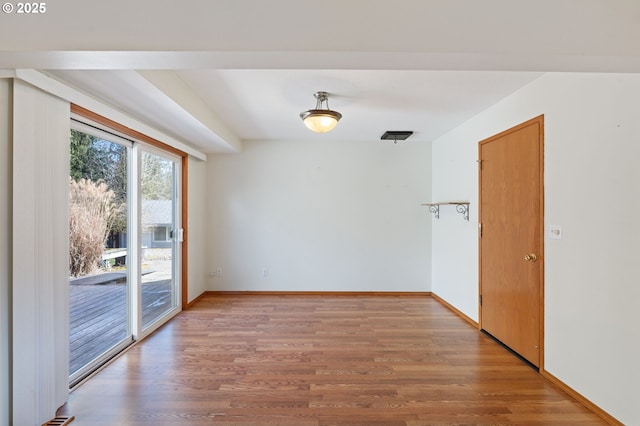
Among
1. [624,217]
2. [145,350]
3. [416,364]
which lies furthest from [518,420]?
[145,350]

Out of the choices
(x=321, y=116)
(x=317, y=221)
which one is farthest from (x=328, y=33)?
(x=317, y=221)

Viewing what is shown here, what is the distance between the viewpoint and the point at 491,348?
283 cm

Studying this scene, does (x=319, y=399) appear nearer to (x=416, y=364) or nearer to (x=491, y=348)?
(x=416, y=364)

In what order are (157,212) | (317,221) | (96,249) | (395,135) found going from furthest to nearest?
(317,221), (395,135), (157,212), (96,249)

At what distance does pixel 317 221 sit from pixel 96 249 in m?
2.86

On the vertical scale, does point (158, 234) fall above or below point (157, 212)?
below

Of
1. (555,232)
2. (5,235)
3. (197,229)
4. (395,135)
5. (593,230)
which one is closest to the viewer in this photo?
(5,235)

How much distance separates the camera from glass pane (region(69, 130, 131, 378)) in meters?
2.26

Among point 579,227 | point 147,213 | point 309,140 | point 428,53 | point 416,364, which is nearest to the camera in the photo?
point 428,53

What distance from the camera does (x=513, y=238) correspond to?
2688 mm

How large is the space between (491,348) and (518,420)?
3.47 ft

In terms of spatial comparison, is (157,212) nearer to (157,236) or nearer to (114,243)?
(157,236)

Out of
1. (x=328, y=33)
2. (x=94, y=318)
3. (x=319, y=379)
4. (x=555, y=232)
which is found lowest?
(x=319, y=379)

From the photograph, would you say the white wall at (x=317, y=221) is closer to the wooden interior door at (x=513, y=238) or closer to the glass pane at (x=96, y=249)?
the wooden interior door at (x=513, y=238)
